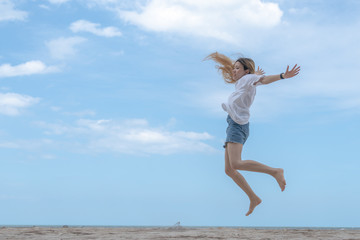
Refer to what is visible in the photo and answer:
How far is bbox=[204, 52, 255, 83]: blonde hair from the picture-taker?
661 cm

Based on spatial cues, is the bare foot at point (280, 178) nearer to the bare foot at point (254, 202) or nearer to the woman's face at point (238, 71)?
the bare foot at point (254, 202)

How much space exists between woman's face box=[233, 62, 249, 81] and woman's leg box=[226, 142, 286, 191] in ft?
3.81

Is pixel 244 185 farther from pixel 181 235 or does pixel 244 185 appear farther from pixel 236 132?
pixel 181 235

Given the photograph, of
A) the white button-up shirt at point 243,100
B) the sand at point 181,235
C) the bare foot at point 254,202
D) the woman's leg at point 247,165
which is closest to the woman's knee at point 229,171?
the woman's leg at point 247,165

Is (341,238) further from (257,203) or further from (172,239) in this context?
(172,239)

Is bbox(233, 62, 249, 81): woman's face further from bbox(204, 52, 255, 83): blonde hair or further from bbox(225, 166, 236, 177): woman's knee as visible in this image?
bbox(225, 166, 236, 177): woman's knee

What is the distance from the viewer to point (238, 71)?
6539 millimetres

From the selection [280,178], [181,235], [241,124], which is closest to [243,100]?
[241,124]

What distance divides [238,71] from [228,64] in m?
0.39

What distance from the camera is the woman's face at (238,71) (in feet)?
21.5

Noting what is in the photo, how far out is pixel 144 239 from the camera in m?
5.48

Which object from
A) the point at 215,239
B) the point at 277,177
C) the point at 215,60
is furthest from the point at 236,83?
the point at 215,239

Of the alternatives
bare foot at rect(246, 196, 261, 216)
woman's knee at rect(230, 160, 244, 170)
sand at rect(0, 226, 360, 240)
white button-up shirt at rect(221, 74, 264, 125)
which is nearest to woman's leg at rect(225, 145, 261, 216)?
bare foot at rect(246, 196, 261, 216)

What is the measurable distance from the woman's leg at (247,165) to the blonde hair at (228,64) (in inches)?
49.4
